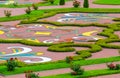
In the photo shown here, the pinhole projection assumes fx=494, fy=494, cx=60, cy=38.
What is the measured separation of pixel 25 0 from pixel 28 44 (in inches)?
1150

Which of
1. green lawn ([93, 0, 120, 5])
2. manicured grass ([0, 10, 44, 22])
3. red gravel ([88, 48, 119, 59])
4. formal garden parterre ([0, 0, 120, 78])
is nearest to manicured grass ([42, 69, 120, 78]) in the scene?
formal garden parterre ([0, 0, 120, 78])

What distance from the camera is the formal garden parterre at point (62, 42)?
20312 mm

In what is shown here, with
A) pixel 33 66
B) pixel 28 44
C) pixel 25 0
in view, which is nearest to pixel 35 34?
pixel 28 44

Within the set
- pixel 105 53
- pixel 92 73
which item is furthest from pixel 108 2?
pixel 92 73

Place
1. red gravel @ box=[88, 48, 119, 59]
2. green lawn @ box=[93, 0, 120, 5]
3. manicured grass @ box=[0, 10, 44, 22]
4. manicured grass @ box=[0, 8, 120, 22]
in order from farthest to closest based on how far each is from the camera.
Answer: green lawn @ box=[93, 0, 120, 5] < manicured grass @ box=[0, 8, 120, 22] < manicured grass @ box=[0, 10, 44, 22] < red gravel @ box=[88, 48, 119, 59]

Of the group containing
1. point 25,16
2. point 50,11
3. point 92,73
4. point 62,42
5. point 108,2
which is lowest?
point 108,2

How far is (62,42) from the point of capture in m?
27.0

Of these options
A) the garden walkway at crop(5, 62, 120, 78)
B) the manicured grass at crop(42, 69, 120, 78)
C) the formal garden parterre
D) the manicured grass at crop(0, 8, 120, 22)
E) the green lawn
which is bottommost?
the green lawn

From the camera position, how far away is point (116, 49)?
2542cm

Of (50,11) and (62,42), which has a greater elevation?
(62,42)

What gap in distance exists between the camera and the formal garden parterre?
66.6 ft

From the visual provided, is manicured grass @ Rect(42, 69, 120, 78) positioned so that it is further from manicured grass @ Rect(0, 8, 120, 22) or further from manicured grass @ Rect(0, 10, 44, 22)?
manicured grass @ Rect(0, 8, 120, 22)

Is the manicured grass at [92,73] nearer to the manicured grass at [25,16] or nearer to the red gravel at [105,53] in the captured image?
the red gravel at [105,53]

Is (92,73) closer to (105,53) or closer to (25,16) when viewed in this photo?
(105,53)
